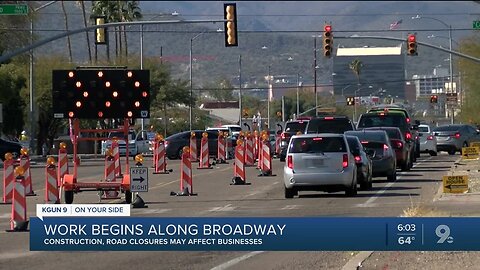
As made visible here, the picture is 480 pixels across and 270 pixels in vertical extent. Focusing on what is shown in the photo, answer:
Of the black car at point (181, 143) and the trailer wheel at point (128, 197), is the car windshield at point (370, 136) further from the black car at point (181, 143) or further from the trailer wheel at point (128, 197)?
the black car at point (181, 143)

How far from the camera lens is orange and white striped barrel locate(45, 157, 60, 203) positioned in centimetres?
2727

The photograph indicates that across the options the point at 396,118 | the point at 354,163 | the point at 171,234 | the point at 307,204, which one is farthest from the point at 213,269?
the point at 396,118

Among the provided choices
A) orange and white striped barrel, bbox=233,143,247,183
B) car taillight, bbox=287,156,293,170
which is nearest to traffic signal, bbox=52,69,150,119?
car taillight, bbox=287,156,293,170

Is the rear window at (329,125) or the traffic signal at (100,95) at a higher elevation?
the traffic signal at (100,95)

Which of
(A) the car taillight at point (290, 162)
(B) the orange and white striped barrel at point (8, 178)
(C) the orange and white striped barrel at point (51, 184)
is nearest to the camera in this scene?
(B) the orange and white striped barrel at point (8, 178)

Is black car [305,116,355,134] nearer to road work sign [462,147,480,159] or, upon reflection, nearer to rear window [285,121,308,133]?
road work sign [462,147,480,159]

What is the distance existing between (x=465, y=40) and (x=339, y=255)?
70.3 metres

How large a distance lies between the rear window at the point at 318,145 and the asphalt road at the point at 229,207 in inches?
45.1

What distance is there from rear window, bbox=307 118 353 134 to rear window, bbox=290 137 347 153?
14028 millimetres

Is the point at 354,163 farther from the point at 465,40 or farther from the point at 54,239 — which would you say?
the point at 465,40

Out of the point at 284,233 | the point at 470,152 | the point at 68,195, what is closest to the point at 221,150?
the point at 470,152

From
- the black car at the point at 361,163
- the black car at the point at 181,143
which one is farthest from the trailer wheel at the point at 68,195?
the black car at the point at 181,143

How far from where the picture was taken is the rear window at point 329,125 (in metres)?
42.0

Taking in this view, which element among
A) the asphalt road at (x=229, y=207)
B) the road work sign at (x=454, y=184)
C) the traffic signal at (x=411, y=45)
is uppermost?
the traffic signal at (x=411, y=45)
